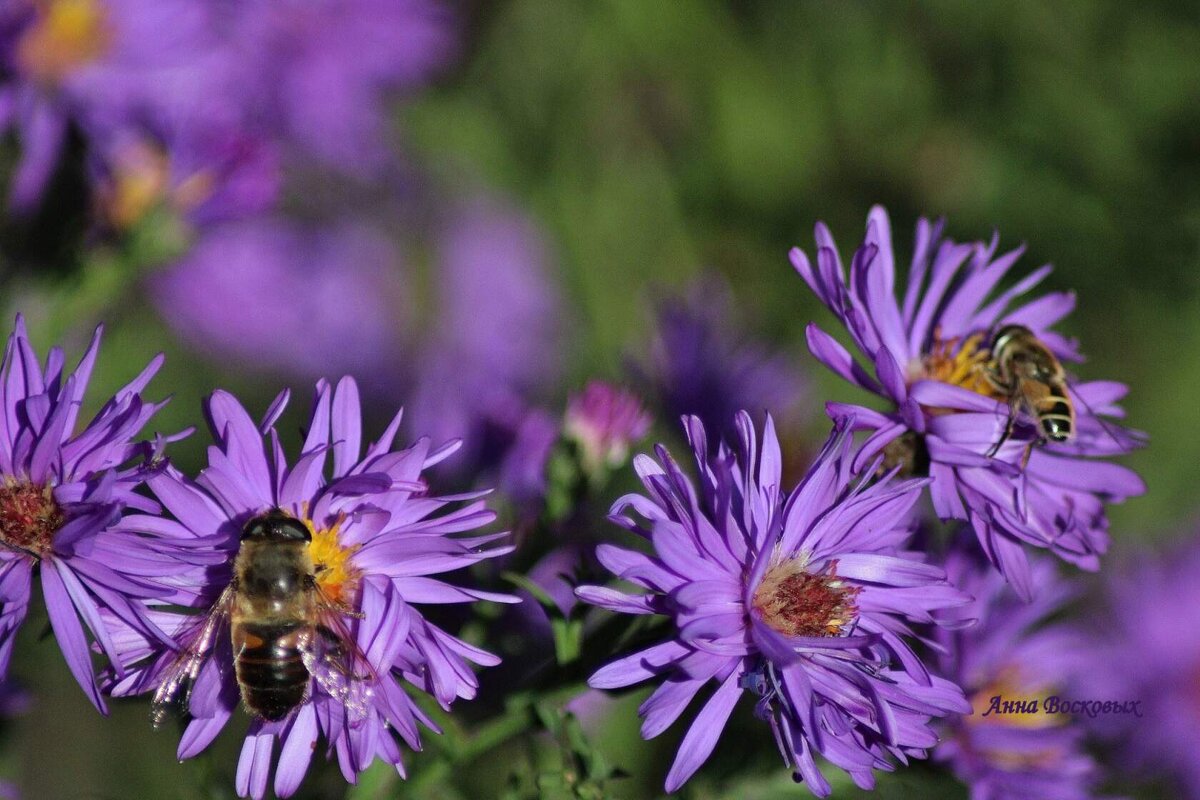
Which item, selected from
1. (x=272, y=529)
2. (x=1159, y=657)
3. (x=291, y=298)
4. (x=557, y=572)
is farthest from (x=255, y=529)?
(x=1159, y=657)

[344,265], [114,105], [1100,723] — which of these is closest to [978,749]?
[1100,723]

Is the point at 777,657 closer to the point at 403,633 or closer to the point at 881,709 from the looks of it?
the point at 881,709

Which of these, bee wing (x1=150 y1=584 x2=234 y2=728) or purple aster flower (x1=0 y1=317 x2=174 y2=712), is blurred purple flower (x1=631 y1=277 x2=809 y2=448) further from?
purple aster flower (x1=0 y1=317 x2=174 y2=712)

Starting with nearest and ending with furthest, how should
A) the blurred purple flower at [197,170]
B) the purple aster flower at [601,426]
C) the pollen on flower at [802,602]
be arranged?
the pollen on flower at [802,602], the purple aster flower at [601,426], the blurred purple flower at [197,170]

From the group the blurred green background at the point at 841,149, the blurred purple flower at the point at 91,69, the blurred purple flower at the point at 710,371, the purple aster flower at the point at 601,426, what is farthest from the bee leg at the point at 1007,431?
the blurred green background at the point at 841,149

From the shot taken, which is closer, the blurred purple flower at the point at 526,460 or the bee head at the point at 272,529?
the bee head at the point at 272,529

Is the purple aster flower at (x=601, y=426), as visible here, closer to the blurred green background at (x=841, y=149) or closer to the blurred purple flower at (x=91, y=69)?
the blurred purple flower at (x=91, y=69)

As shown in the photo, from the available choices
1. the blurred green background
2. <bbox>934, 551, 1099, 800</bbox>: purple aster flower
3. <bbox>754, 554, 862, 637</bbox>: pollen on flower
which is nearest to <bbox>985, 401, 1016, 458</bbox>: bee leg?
<bbox>934, 551, 1099, 800</bbox>: purple aster flower
